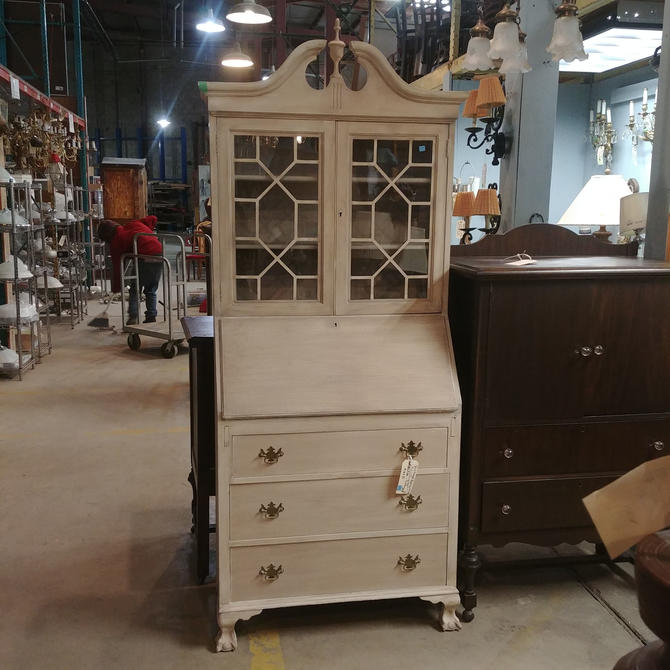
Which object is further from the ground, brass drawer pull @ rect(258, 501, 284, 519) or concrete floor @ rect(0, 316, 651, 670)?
brass drawer pull @ rect(258, 501, 284, 519)

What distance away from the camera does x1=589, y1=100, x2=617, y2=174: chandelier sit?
31.1 feet

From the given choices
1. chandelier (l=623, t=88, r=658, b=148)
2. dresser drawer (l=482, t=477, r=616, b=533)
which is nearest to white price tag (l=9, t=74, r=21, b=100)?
dresser drawer (l=482, t=477, r=616, b=533)

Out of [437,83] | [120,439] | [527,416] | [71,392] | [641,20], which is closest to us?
[527,416]

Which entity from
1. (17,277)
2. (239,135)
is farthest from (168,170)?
(239,135)

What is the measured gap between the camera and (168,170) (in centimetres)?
1936

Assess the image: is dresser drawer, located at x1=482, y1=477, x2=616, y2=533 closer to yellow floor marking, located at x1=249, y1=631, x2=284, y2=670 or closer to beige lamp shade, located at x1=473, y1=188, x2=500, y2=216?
yellow floor marking, located at x1=249, y1=631, x2=284, y2=670

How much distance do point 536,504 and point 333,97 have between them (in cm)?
170

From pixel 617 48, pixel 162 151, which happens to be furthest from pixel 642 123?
pixel 162 151

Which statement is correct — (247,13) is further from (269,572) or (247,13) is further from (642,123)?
(269,572)

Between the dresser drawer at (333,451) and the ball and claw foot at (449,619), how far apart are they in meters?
0.55

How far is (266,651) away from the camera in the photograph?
7.98ft

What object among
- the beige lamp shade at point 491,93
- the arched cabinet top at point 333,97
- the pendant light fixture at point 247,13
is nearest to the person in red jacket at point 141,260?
the pendant light fixture at point 247,13

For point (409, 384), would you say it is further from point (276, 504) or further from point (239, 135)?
point (239, 135)

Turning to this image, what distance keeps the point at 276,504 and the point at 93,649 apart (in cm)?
82
